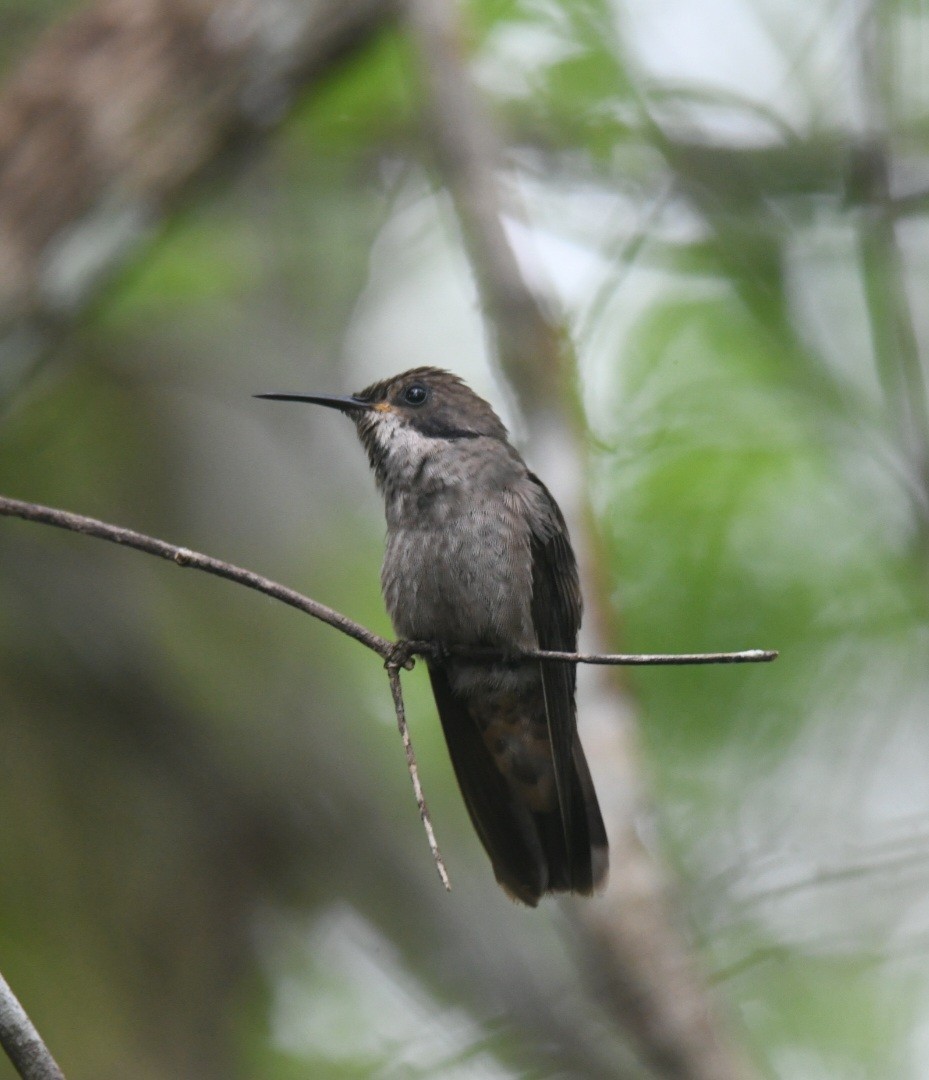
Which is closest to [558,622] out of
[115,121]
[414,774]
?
[414,774]

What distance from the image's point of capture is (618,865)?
4.38m

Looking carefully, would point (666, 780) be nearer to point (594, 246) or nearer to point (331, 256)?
point (594, 246)

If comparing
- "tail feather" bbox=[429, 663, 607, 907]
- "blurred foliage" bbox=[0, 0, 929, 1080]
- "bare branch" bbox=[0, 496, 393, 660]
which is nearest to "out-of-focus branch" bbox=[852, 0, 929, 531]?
"blurred foliage" bbox=[0, 0, 929, 1080]

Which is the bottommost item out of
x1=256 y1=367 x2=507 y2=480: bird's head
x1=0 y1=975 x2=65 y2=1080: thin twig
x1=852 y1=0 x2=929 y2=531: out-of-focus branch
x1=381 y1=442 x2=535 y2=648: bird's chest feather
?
x1=0 y1=975 x2=65 y2=1080: thin twig

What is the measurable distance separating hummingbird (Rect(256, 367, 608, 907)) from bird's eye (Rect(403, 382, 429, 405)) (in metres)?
0.01

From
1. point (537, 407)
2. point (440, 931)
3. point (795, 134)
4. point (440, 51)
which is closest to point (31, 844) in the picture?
point (440, 931)

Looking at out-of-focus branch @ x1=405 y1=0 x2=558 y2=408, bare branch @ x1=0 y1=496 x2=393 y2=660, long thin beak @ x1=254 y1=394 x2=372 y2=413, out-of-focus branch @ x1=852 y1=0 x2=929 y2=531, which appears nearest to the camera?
bare branch @ x1=0 y1=496 x2=393 y2=660

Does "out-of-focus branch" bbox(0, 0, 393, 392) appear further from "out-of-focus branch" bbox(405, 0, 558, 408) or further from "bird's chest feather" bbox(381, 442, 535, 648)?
"bird's chest feather" bbox(381, 442, 535, 648)

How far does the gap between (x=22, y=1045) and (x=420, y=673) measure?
16.3 ft

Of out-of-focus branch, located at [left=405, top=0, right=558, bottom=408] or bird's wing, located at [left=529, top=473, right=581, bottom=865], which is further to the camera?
out-of-focus branch, located at [left=405, top=0, right=558, bottom=408]

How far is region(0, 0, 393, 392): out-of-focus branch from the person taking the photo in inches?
198

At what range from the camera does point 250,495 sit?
8062 millimetres

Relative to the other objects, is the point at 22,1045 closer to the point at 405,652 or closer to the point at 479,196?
the point at 405,652

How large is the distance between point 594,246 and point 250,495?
2622 millimetres
